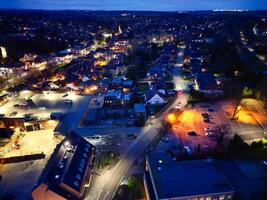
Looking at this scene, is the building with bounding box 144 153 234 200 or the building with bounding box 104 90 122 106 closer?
the building with bounding box 144 153 234 200

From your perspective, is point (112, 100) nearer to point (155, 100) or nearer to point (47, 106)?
point (155, 100)

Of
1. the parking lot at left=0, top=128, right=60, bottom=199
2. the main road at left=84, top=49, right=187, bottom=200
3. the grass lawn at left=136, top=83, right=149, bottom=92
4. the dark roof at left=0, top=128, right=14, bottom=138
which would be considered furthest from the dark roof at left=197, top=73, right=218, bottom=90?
the dark roof at left=0, top=128, right=14, bottom=138

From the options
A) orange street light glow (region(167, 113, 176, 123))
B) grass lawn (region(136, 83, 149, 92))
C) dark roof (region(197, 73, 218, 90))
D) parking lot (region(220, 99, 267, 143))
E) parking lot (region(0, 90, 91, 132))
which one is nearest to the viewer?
parking lot (region(220, 99, 267, 143))

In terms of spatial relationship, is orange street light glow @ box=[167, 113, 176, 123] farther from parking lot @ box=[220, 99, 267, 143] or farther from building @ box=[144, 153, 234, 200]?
building @ box=[144, 153, 234, 200]

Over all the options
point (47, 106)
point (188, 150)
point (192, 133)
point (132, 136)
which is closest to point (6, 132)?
point (47, 106)

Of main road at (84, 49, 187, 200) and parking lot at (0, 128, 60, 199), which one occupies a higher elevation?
main road at (84, 49, 187, 200)
